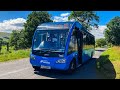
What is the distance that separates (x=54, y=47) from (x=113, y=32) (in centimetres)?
393

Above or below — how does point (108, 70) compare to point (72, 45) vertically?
below

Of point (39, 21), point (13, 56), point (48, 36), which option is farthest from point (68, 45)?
point (13, 56)

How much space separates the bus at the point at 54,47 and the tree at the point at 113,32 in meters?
1.75

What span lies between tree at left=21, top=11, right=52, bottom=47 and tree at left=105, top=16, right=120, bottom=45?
116 inches

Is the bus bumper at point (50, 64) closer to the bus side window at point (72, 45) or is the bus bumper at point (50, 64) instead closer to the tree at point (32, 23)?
the bus side window at point (72, 45)

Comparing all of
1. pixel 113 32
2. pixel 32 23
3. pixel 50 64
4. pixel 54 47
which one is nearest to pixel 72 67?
pixel 50 64

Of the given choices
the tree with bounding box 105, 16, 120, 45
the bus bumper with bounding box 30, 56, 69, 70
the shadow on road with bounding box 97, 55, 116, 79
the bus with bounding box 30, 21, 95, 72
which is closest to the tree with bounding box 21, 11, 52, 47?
the bus with bounding box 30, 21, 95, 72

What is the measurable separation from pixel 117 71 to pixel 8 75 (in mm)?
5118

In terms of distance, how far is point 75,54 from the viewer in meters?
14.1

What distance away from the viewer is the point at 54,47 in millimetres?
12461

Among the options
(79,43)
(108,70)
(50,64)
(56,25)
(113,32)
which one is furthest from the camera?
(79,43)

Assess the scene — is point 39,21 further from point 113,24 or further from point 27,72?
point 113,24

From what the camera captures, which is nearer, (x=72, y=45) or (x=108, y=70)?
(x=72, y=45)

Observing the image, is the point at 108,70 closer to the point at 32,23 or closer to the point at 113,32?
the point at 113,32
